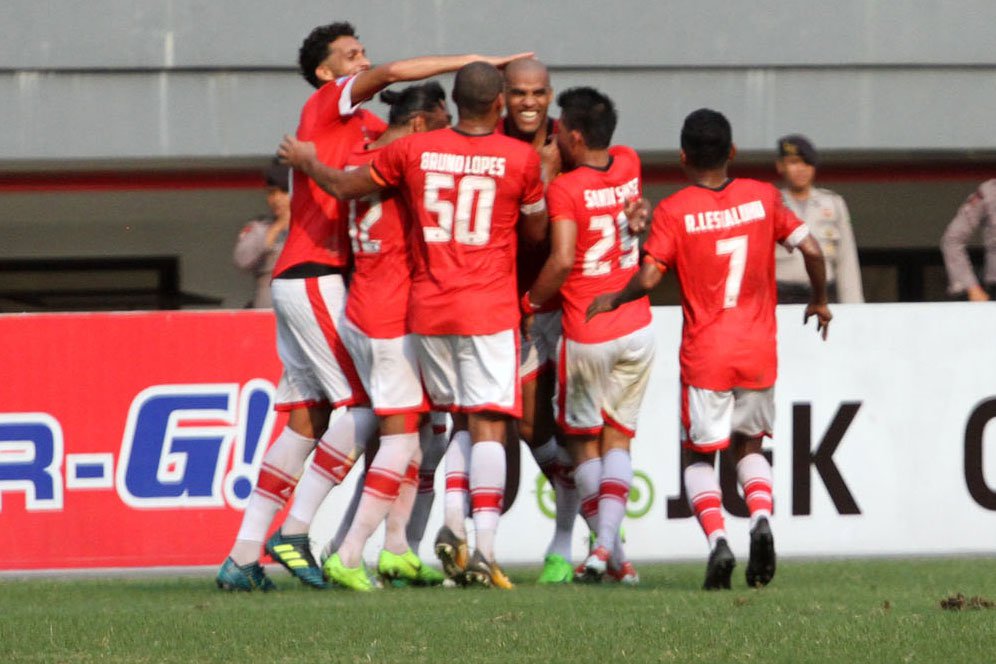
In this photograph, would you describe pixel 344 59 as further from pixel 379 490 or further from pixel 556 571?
pixel 556 571

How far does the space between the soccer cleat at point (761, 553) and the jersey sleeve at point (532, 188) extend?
153cm

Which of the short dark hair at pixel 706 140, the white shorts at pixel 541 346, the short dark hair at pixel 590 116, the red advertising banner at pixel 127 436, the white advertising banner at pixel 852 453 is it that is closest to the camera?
the short dark hair at pixel 706 140

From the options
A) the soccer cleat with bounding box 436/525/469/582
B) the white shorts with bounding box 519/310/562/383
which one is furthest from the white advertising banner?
the soccer cleat with bounding box 436/525/469/582

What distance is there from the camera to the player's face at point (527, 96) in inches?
302

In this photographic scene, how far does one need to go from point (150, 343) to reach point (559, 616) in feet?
13.1

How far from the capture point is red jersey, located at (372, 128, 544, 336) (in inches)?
285

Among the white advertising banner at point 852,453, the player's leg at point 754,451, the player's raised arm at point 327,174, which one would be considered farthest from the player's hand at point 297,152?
the white advertising banner at point 852,453

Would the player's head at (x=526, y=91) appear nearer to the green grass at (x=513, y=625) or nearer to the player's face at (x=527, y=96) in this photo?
the player's face at (x=527, y=96)

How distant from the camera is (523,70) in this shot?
764 cm

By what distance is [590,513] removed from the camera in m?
8.06

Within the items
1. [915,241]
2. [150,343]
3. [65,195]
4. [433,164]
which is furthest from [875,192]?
[433,164]

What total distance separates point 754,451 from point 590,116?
1564 millimetres

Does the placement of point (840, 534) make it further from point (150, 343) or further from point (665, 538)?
point (150, 343)

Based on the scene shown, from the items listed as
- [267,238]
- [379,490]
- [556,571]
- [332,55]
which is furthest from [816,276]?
[267,238]
